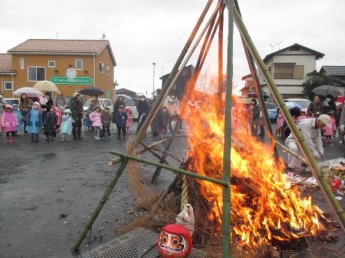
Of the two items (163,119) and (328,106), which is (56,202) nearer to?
(163,119)

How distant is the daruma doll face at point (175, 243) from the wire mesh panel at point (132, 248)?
306 millimetres

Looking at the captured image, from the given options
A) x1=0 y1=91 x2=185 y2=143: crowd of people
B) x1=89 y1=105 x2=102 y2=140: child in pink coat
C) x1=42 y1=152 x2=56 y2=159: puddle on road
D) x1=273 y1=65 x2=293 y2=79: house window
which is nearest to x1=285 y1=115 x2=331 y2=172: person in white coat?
x1=0 y1=91 x2=185 y2=143: crowd of people

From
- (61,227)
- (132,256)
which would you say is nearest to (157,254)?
(132,256)

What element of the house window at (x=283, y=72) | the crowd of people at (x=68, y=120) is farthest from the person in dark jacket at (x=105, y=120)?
the house window at (x=283, y=72)

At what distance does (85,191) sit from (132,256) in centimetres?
288

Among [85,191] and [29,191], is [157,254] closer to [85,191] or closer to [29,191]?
[85,191]

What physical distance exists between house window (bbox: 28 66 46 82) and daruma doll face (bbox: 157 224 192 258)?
105 ft

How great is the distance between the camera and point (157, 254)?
3232mm

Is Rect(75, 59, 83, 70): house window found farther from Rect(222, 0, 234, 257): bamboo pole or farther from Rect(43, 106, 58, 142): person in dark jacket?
Rect(222, 0, 234, 257): bamboo pole

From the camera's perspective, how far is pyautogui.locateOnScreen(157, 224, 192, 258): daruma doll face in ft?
9.46

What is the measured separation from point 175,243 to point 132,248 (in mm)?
724

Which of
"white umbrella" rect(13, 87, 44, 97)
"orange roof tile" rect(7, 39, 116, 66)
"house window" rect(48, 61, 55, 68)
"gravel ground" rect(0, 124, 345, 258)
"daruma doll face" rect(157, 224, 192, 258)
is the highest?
"orange roof tile" rect(7, 39, 116, 66)

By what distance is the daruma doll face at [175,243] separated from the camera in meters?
2.88

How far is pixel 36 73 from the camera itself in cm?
3166
